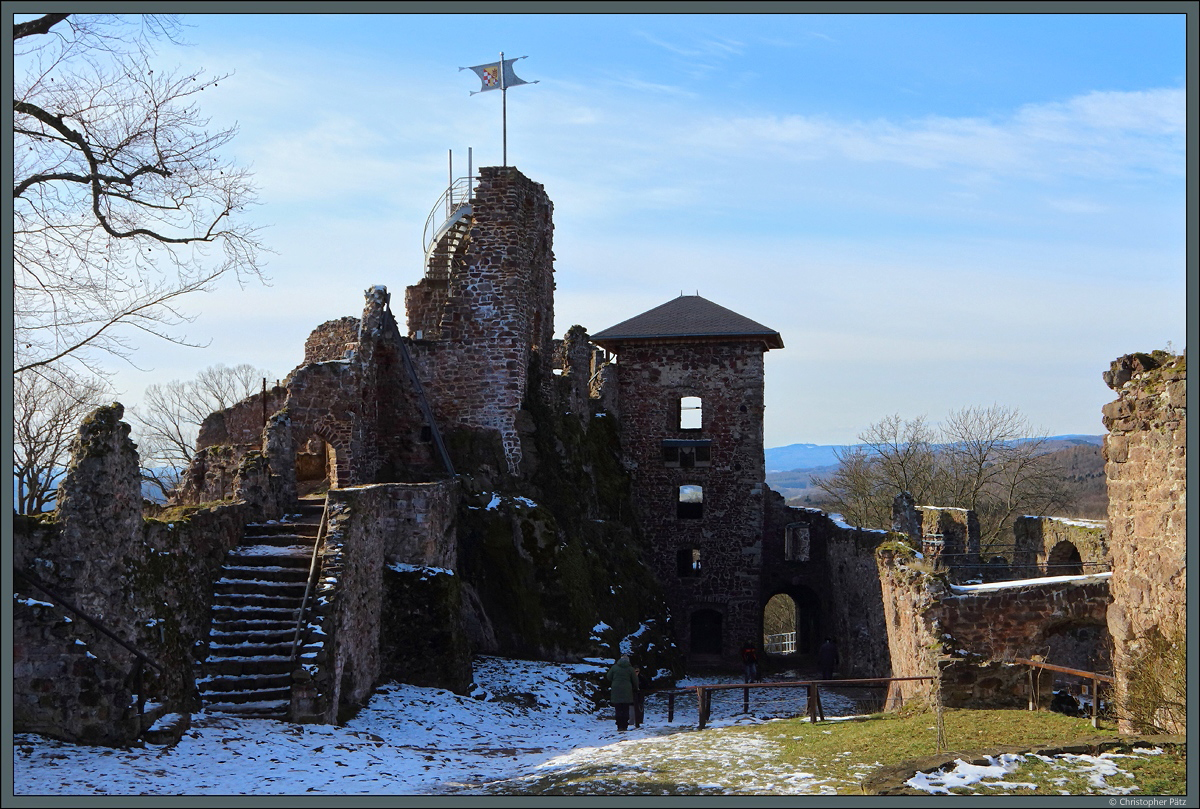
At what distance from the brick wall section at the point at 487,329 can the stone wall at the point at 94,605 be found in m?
11.8

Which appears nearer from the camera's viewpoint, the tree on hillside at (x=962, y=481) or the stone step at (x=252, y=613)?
the stone step at (x=252, y=613)

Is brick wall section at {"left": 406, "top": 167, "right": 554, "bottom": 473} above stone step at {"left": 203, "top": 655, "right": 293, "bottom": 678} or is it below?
above

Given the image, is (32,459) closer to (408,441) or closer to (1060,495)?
(408,441)

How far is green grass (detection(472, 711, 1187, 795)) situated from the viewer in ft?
35.2

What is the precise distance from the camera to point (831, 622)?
30.1 meters

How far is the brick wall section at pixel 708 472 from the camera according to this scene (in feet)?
106

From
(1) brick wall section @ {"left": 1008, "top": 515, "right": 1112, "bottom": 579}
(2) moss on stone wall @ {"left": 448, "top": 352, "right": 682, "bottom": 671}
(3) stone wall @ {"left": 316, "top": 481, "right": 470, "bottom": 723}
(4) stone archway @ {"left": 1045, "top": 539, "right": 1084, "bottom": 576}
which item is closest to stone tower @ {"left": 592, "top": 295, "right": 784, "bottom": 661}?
(2) moss on stone wall @ {"left": 448, "top": 352, "right": 682, "bottom": 671}

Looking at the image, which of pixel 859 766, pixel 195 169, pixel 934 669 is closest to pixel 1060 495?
pixel 934 669

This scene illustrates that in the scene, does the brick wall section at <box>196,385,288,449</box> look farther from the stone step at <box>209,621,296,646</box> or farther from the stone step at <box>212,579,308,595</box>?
the stone step at <box>209,621,296,646</box>

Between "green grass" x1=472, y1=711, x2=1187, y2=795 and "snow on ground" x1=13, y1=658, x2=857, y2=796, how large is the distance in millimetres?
61

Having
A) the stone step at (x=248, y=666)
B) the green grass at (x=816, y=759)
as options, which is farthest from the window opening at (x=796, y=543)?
the stone step at (x=248, y=666)

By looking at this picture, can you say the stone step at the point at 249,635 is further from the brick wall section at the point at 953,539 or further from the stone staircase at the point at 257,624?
the brick wall section at the point at 953,539

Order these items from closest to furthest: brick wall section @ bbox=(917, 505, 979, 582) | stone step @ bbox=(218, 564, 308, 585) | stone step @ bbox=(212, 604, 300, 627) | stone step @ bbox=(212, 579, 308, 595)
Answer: stone step @ bbox=(212, 604, 300, 627) → stone step @ bbox=(212, 579, 308, 595) → stone step @ bbox=(218, 564, 308, 585) → brick wall section @ bbox=(917, 505, 979, 582)

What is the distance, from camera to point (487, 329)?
25750 millimetres
